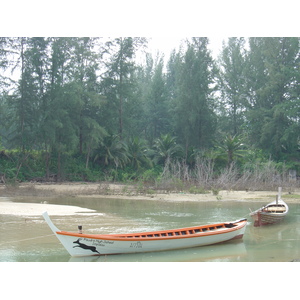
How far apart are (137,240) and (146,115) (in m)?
30.5

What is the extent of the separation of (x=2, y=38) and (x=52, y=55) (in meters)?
3.71

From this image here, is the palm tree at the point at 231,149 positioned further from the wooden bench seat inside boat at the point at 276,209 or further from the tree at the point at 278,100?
the wooden bench seat inside boat at the point at 276,209

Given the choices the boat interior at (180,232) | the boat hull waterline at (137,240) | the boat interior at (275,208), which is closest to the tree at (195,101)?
the boat interior at (275,208)

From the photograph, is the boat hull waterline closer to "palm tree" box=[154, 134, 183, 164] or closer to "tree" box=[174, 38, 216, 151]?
"palm tree" box=[154, 134, 183, 164]

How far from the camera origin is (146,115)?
4075 cm

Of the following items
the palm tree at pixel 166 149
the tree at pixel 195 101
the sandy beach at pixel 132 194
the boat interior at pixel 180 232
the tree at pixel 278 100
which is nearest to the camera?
the boat interior at pixel 180 232

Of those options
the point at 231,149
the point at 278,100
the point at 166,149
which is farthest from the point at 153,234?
the point at 278,100

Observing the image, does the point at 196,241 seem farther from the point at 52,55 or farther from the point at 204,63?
the point at 204,63

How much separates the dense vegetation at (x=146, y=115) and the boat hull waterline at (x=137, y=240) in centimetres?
1366

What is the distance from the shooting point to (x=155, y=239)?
11.0m

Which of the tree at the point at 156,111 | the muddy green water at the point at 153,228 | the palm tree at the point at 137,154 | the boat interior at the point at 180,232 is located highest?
the tree at the point at 156,111

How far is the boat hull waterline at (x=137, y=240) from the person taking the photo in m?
10.5

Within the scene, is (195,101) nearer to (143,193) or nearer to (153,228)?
(143,193)

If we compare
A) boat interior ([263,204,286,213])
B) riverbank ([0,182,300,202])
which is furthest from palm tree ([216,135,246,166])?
boat interior ([263,204,286,213])
